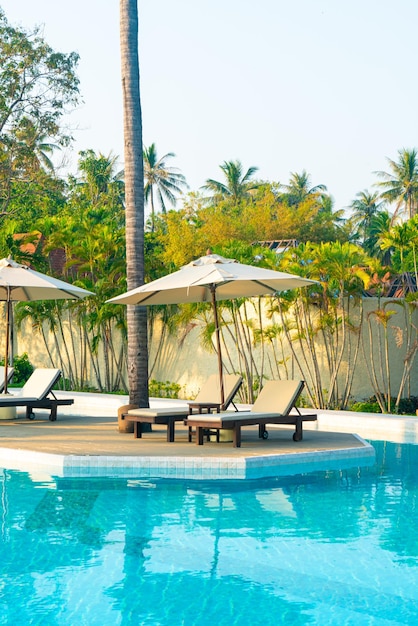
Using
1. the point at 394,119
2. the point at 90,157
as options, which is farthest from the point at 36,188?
the point at 90,157

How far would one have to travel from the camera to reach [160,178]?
192 ft

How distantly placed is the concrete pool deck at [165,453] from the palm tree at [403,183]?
47.4 m

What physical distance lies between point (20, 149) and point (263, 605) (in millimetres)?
22189

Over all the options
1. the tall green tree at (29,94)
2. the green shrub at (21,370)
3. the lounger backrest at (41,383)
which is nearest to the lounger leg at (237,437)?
the lounger backrest at (41,383)

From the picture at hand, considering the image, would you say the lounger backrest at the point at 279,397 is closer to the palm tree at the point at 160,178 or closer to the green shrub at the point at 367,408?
the green shrub at the point at 367,408

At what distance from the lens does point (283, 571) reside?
20.8 feet

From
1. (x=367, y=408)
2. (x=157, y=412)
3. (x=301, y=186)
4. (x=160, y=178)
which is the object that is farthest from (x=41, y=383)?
(x=301, y=186)

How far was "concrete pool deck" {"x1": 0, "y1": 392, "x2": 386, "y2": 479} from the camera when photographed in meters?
10.1

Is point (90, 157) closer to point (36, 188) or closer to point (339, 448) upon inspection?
point (36, 188)

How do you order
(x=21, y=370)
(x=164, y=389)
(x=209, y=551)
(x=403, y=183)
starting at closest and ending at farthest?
(x=209, y=551)
(x=164, y=389)
(x=21, y=370)
(x=403, y=183)

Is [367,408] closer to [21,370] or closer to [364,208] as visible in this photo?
[21,370]

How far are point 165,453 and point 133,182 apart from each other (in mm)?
4323

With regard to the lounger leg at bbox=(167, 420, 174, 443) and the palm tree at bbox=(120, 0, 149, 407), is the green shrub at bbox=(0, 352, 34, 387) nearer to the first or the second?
the palm tree at bbox=(120, 0, 149, 407)

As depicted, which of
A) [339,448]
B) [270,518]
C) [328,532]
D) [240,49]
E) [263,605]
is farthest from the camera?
[240,49]
